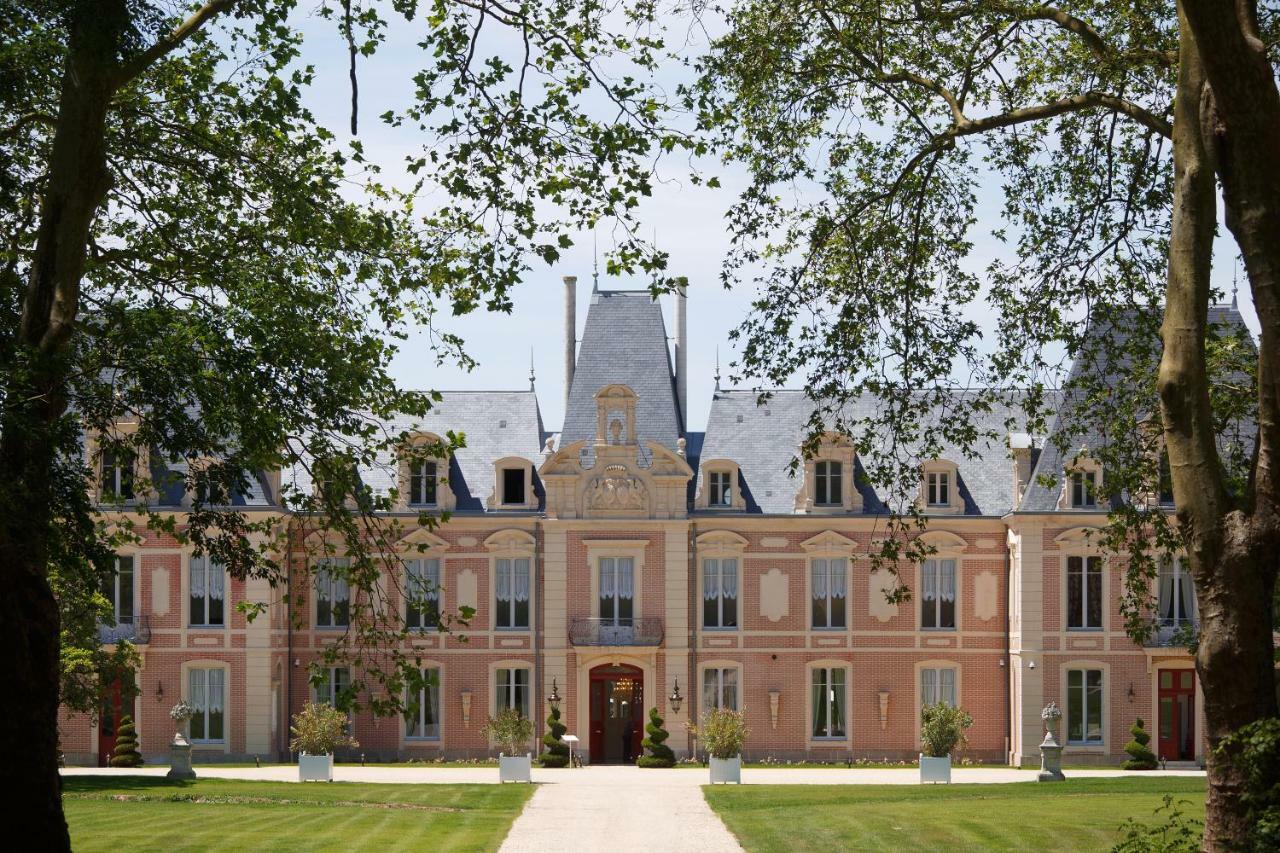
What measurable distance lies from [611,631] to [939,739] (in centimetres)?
901

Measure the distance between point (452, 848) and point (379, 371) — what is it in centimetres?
725

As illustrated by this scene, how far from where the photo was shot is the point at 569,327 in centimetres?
4334

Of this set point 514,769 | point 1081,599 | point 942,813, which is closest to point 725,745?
point 514,769

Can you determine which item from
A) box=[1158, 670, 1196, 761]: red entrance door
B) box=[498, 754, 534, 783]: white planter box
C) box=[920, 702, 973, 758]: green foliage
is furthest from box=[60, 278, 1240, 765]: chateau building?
box=[498, 754, 534, 783]: white planter box

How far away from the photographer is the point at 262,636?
38.4 meters

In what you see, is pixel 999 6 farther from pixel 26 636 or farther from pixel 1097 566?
pixel 26 636

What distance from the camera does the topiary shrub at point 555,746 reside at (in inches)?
1457

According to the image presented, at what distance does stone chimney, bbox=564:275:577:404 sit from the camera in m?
42.8

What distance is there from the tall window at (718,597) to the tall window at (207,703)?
36.4 ft

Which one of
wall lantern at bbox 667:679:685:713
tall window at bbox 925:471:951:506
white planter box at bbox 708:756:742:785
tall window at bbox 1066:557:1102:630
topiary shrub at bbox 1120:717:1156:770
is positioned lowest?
topiary shrub at bbox 1120:717:1156:770

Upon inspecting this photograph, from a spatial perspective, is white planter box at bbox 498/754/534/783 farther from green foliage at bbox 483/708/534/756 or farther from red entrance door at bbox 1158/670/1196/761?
red entrance door at bbox 1158/670/1196/761

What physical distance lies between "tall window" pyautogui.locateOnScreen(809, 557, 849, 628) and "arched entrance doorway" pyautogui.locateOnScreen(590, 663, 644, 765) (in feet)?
14.3

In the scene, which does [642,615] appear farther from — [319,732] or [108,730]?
[108,730]

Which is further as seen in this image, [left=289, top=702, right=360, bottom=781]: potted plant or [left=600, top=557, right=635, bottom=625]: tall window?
[left=600, top=557, right=635, bottom=625]: tall window
